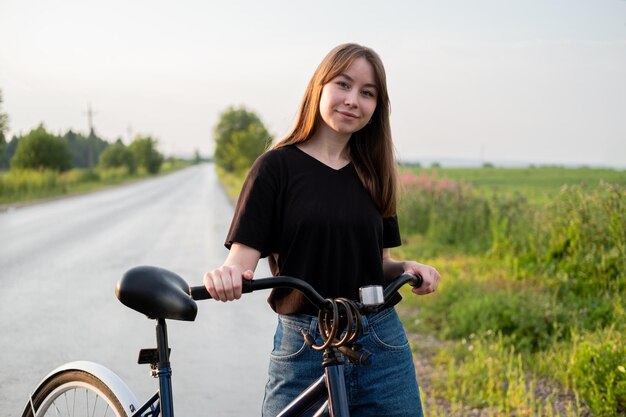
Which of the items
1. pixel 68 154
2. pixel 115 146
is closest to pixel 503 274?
pixel 68 154

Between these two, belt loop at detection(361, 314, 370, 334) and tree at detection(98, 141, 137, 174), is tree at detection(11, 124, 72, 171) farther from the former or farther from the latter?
belt loop at detection(361, 314, 370, 334)

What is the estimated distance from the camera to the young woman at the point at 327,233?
2.15 m

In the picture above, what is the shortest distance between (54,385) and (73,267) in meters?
8.40

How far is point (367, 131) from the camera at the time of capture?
8.04 ft

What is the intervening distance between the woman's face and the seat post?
79 cm

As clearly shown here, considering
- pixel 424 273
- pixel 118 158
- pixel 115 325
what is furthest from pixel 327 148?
pixel 118 158

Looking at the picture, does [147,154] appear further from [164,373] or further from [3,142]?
[164,373]

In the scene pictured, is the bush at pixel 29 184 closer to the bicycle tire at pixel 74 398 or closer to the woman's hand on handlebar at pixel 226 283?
the bicycle tire at pixel 74 398

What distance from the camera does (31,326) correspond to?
6.95m

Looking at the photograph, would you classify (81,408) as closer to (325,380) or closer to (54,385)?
(54,385)

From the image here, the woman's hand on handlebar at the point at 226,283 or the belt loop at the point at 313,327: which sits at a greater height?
the woman's hand on handlebar at the point at 226,283

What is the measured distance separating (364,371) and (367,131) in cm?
78

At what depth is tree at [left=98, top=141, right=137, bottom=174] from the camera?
→ 6950 centimetres

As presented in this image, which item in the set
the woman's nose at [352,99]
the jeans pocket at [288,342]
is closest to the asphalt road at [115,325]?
the jeans pocket at [288,342]
